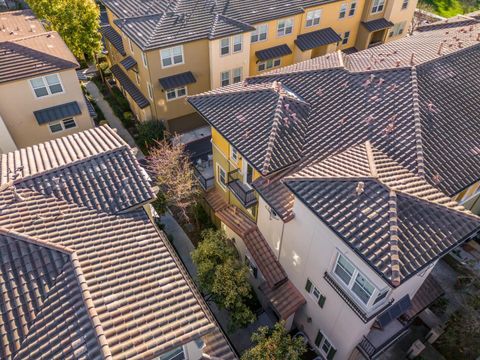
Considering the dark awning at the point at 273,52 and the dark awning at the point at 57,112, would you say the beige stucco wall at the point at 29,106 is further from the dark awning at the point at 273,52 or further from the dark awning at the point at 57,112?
the dark awning at the point at 273,52

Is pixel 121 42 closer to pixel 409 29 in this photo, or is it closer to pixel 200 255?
pixel 200 255

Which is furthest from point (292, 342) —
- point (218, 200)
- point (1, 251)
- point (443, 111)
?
point (443, 111)

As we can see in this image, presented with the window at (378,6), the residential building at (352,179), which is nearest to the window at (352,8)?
the window at (378,6)

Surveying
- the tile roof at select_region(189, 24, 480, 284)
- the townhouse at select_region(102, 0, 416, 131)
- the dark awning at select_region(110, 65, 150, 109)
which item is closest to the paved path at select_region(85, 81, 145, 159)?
the townhouse at select_region(102, 0, 416, 131)

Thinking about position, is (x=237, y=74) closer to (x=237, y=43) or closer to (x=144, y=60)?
(x=237, y=43)

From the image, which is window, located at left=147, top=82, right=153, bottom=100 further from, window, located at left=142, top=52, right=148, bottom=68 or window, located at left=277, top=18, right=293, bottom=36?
window, located at left=277, top=18, right=293, bottom=36

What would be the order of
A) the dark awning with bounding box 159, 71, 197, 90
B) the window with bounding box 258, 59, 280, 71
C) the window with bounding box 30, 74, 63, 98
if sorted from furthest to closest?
1. the window with bounding box 258, 59, 280, 71
2. the dark awning with bounding box 159, 71, 197, 90
3. the window with bounding box 30, 74, 63, 98
